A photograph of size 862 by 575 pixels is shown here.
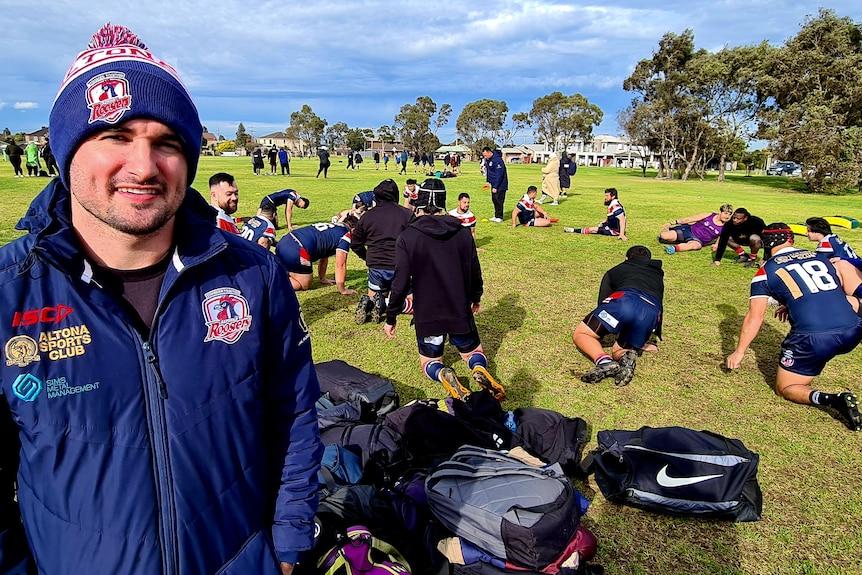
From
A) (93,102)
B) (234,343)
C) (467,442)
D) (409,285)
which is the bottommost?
(467,442)

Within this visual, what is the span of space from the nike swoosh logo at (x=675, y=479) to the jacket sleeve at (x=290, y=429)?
2.59 metres

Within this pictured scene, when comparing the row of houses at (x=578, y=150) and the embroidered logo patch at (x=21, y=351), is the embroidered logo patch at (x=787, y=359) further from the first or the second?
the row of houses at (x=578, y=150)

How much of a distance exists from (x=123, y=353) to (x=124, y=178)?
46 cm

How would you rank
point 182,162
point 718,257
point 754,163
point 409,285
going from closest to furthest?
point 182,162, point 409,285, point 718,257, point 754,163

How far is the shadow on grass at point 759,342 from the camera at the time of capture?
554 cm

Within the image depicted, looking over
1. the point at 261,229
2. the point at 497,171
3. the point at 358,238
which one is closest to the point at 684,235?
the point at 497,171

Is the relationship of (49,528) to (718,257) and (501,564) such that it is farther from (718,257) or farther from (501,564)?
(718,257)

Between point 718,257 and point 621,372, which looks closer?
point 621,372

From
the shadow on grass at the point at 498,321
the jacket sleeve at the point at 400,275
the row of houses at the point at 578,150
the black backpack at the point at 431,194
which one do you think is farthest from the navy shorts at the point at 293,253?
the row of houses at the point at 578,150

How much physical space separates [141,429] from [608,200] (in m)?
13.6

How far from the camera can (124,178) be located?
1.27 m

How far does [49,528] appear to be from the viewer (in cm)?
129

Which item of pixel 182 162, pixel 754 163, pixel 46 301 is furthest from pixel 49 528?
pixel 754 163

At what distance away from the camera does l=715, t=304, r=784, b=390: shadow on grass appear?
18.2 feet
